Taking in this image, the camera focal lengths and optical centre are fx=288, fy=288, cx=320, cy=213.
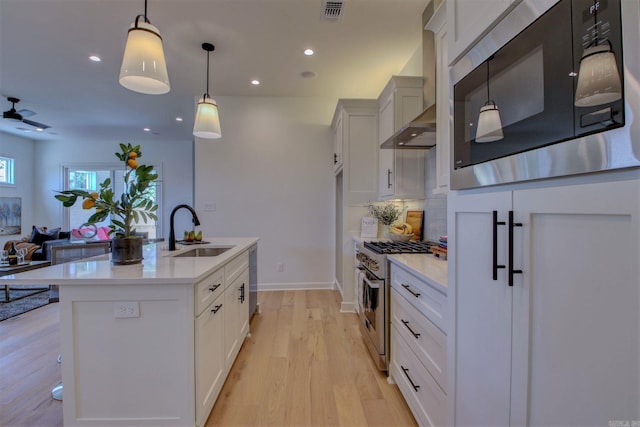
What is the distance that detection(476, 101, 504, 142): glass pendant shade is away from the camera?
90 centimetres

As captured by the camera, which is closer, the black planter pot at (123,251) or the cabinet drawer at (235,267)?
the black planter pot at (123,251)

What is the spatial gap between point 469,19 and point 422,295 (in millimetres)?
1244

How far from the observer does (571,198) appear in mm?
659

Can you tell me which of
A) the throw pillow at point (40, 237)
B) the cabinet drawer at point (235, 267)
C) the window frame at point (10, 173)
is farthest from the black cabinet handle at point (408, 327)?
the window frame at point (10, 173)

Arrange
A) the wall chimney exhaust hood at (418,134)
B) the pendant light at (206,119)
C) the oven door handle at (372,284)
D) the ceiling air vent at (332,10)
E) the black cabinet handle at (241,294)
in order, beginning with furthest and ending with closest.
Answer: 1. the pendant light at (206,119)
2. the black cabinet handle at (241,294)
3. the ceiling air vent at (332,10)
4. the oven door handle at (372,284)
5. the wall chimney exhaust hood at (418,134)

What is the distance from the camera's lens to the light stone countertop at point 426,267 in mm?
1358

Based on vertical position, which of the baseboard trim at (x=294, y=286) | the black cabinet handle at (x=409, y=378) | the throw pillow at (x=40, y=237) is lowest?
the baseboard trim at (x=294, y=286)

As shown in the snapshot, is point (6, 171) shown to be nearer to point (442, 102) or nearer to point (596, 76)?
point (442, 102)

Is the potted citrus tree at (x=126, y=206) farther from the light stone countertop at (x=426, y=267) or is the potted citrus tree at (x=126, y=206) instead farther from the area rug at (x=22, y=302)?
the area rug at (x=22, y=302)

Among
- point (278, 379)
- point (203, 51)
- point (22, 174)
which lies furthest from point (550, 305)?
point (22, 174)

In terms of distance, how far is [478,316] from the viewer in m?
1.00

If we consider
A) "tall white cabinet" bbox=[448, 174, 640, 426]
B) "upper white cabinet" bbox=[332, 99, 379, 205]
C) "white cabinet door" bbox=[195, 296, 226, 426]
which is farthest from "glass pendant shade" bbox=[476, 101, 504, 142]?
"upper white cabinet" bbox=[332, 99, 379, 205]

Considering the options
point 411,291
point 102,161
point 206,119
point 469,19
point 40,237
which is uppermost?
point 102,161

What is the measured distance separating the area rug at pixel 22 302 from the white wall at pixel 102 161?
9.76ft
